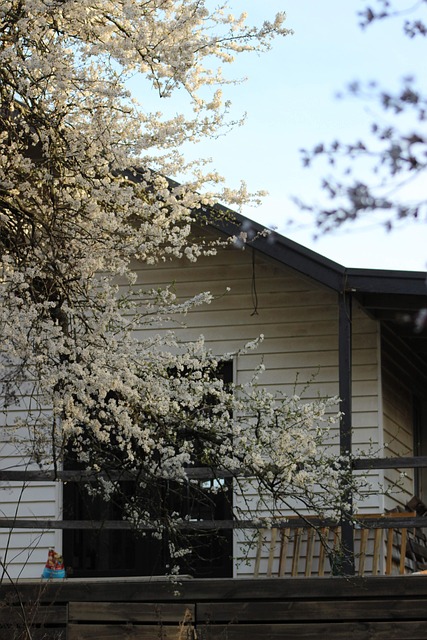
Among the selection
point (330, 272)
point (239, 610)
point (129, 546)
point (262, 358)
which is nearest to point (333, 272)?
point (330, 272)

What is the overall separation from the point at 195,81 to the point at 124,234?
138 cm

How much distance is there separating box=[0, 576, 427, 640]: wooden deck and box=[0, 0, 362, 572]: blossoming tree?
63cm

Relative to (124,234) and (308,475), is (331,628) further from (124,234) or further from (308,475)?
(124,234)

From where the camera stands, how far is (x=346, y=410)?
32.5 ft

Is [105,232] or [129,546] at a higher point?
[105,232]

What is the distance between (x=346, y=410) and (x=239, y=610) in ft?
7.31

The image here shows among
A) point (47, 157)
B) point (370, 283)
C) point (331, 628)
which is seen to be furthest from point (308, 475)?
point (47, 157)

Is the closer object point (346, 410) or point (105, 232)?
point (105, 232)

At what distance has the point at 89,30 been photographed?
855cm

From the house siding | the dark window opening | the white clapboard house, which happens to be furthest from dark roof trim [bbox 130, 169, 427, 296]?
the dark window opening

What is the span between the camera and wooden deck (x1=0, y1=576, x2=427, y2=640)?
8250 mm

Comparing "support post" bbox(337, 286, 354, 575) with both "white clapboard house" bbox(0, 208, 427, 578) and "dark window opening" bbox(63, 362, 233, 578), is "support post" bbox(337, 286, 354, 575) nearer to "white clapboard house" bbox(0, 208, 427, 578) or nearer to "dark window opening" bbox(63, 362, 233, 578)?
"white clapboard house" bbox(0, 208, 427, 578)

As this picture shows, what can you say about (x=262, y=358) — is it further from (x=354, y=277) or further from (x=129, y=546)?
(x=129, y=546)

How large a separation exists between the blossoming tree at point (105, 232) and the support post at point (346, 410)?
1.70ft
